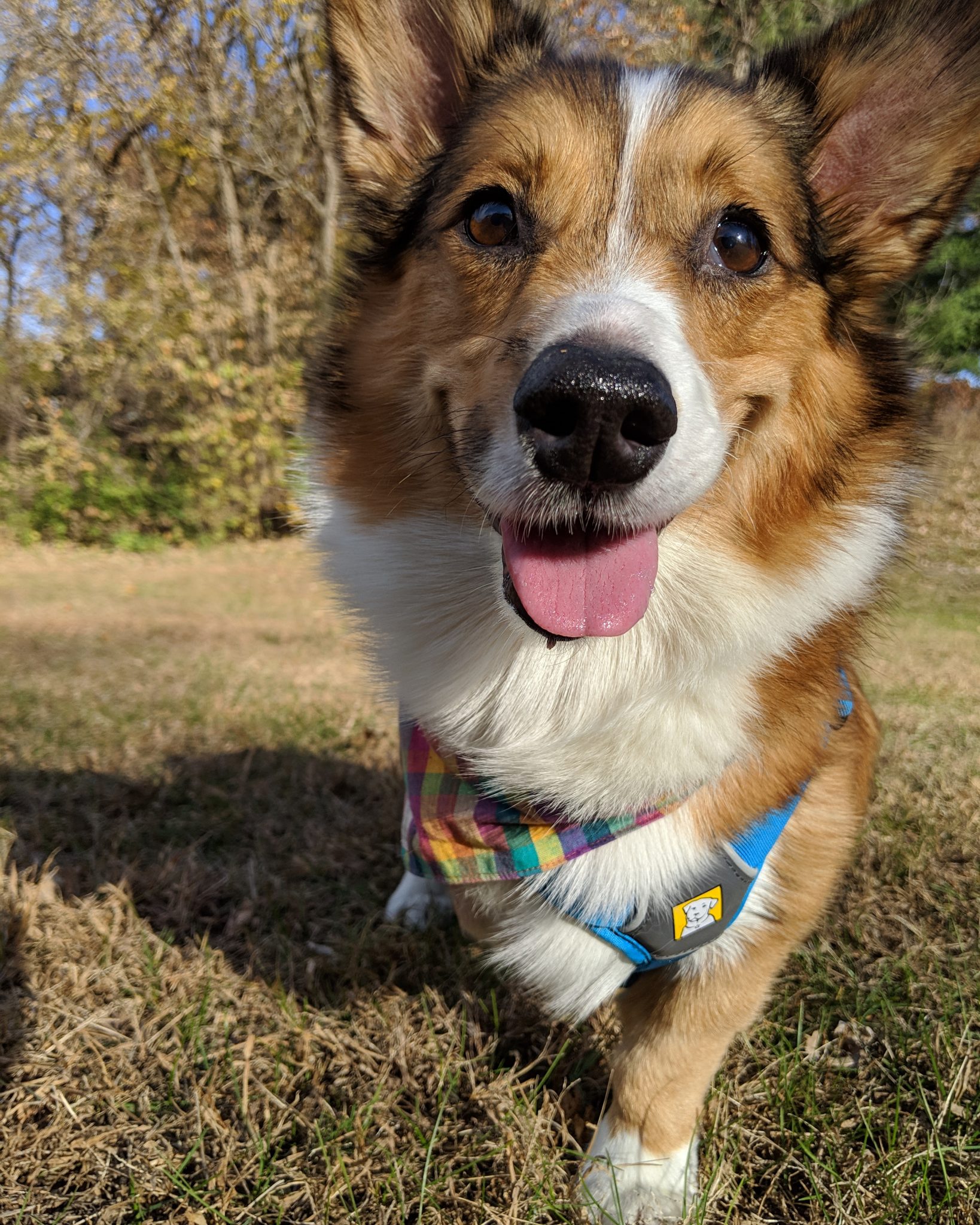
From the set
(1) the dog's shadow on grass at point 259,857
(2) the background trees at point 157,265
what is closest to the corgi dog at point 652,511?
(1) the dog's shadow on grass at point 259,857

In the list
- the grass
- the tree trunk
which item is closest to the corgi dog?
the grass

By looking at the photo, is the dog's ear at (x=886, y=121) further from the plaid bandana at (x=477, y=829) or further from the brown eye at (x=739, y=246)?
the plaid bandana at (x=477, y=829)

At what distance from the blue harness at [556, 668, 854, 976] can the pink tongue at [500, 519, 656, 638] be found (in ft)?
1.85

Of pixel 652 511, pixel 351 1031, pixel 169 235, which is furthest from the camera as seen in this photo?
pixel 169 235

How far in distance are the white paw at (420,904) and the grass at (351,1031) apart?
0.09 metres

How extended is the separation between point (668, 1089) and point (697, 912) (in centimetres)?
44

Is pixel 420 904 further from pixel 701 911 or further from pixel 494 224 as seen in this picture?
pixel 494 224

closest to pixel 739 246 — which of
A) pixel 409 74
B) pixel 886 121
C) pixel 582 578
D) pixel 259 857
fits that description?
pixel 886 121

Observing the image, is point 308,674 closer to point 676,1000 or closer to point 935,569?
point 676,1000

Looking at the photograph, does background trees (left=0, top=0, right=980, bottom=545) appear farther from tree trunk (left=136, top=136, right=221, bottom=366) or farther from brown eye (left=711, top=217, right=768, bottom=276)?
brown eye (left=711, top=217, right=768, bottom=276)

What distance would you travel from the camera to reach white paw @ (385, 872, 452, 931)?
274 centimetres

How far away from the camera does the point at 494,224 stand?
1939mm

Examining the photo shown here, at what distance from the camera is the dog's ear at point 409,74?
7.04 ft

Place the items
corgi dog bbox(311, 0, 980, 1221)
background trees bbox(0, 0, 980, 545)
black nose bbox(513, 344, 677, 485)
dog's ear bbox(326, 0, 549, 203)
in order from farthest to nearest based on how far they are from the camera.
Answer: background trees bbox(0, 0, 980, 545)
dog's ear bbox(326, 0, 549, 203)
corgi dog bbox(311, 0, 980, 1221)
black nose bbox(513, 344, 677, 485)
